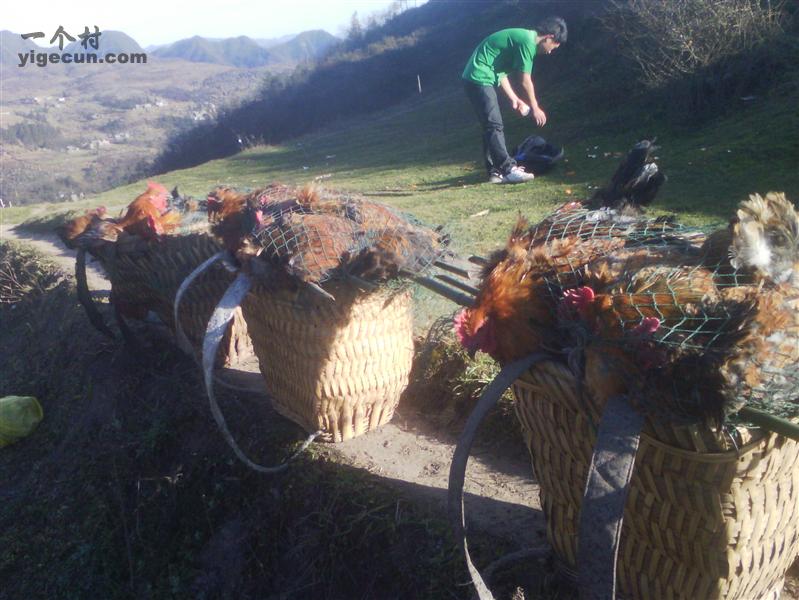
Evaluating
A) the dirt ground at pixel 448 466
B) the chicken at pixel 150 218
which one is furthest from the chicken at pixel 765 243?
the chicken at pixel 150 218

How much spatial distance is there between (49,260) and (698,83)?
9041 mm

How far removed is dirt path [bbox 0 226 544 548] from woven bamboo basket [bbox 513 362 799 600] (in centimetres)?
72

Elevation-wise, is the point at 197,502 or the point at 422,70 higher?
the point at 422,70

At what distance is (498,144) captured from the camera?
26.0 feet

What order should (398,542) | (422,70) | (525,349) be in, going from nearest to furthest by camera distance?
(525,349)
(398,542)
(422,70)

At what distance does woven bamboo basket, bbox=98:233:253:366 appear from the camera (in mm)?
3916

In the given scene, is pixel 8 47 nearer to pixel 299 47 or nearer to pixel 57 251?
pixel 299 47

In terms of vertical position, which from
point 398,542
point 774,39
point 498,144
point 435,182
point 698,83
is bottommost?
point 398,542

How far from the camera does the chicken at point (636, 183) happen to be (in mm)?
2488

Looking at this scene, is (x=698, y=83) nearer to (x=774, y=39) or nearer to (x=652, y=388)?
(x=774, y=39)

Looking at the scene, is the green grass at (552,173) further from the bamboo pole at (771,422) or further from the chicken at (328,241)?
the bamboo pole at (771,422)

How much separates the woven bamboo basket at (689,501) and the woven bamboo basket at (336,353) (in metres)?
1.17

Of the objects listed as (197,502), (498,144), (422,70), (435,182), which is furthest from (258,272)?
(422,70)

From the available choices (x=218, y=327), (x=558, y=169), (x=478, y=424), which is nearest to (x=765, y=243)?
(x=478, y=424)
